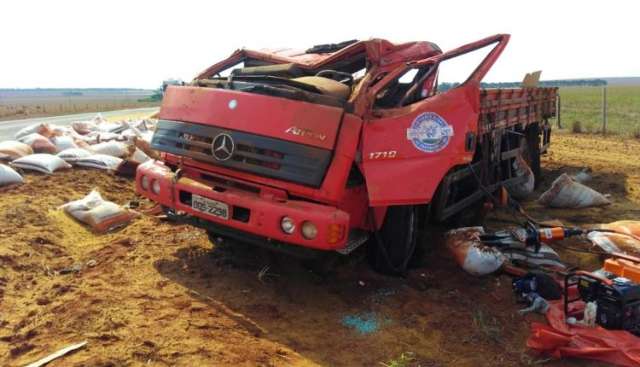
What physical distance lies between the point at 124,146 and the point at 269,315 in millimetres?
5743

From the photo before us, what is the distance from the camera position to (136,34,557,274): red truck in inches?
159

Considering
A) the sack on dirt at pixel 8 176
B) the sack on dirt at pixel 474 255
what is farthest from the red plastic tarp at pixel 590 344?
the sack on dirt at pixel 8 176

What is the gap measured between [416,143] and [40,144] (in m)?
6.22

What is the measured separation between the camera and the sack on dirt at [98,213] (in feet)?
19.0

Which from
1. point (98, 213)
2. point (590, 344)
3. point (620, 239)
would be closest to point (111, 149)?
point (98, 213)

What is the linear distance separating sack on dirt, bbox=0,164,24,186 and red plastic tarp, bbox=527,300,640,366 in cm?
614

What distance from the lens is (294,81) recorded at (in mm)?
4398

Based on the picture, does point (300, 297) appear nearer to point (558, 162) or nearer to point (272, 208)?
point (272, 208)

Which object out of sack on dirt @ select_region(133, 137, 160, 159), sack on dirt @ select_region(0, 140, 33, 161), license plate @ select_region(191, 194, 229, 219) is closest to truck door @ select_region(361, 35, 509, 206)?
license plate @ select_region(191, 194, 229, 219)

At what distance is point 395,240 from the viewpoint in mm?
4586

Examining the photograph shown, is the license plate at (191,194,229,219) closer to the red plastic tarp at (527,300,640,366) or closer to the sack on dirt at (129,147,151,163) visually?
the red plastic tarp at (527,300,640,366)

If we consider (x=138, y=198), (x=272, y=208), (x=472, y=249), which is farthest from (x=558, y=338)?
(x=138, y=198)

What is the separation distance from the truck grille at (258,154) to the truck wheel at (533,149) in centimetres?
542

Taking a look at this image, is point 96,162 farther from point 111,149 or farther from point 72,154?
point 111,149
